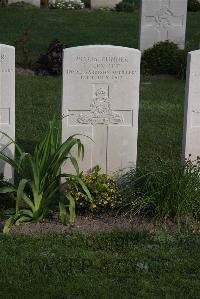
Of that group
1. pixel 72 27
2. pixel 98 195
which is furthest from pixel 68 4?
pixel 98 195

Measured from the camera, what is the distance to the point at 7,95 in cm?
724

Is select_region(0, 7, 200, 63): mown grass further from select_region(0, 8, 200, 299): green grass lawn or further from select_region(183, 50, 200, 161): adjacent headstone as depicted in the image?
select_region(0, 8, 200, 299): green grass lawn

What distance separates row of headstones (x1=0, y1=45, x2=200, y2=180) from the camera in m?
7.14

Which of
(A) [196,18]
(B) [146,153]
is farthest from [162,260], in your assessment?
(A) [196,18]

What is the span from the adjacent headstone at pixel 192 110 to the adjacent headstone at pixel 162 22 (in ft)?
25.0

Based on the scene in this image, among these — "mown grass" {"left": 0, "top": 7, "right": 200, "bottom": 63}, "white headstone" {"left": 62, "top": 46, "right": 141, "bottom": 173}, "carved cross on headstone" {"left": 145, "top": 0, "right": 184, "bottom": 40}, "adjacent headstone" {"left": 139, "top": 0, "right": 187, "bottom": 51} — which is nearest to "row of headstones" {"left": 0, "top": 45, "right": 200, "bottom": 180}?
"white headstone" {"left": 62, "top": 46, "right": 141, "bottom": 173}

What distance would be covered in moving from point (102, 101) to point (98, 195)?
0.92m

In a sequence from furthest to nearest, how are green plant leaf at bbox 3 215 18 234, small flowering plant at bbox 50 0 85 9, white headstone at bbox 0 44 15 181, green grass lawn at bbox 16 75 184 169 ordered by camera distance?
1. small flowering plant at bbox 50 0 85 9
2. green grass lawn at bbox 16 75 184 169
3. white headstone at bbox 0 44 15 181
4. green plant leaf at bbox 3 215 18 234

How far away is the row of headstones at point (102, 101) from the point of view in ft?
23.4

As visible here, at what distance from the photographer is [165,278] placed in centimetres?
579

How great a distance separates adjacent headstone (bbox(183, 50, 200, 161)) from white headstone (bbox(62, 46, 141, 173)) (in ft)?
1.66

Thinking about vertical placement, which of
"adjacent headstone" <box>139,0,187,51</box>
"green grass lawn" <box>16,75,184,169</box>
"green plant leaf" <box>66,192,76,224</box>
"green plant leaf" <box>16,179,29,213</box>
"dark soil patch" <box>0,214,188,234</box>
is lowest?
"dark soil patch" <box>0,214,188,234</box>

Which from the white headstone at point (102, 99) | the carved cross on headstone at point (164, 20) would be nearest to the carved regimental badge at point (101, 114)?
the white headstone at point (102, 99)

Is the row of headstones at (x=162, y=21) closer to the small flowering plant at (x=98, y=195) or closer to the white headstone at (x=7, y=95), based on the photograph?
the white headstone at (x=7, y=95)
